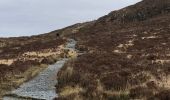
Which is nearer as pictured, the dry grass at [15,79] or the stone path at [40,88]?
the stone path at [40,88]

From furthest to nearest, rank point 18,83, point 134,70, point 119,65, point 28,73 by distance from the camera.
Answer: point 28,73
point 119,65
point 18,83
point 134,70

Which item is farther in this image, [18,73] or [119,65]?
[18,73]

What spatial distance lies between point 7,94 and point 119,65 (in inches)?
424

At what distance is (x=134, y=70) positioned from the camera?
30422 mm

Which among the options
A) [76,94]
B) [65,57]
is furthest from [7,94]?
[65,57]

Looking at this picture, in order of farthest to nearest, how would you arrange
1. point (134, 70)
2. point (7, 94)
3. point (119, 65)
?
point (119, 65)
point (134, 70)
point (7, 94)

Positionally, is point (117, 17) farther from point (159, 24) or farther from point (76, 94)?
point (76, 94)

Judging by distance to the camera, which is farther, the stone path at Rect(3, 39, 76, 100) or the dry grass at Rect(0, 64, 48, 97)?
the dry grass at Rect(0, 64, 48, 97)

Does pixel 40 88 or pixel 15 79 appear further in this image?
pixel 15 79

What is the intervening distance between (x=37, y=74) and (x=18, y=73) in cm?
202

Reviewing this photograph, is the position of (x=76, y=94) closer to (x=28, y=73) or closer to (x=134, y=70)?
(x=134, y=70)

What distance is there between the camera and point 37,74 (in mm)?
37312

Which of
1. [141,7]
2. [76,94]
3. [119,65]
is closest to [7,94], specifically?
[76,94]

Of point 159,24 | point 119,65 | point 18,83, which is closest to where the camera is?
point 18,83
